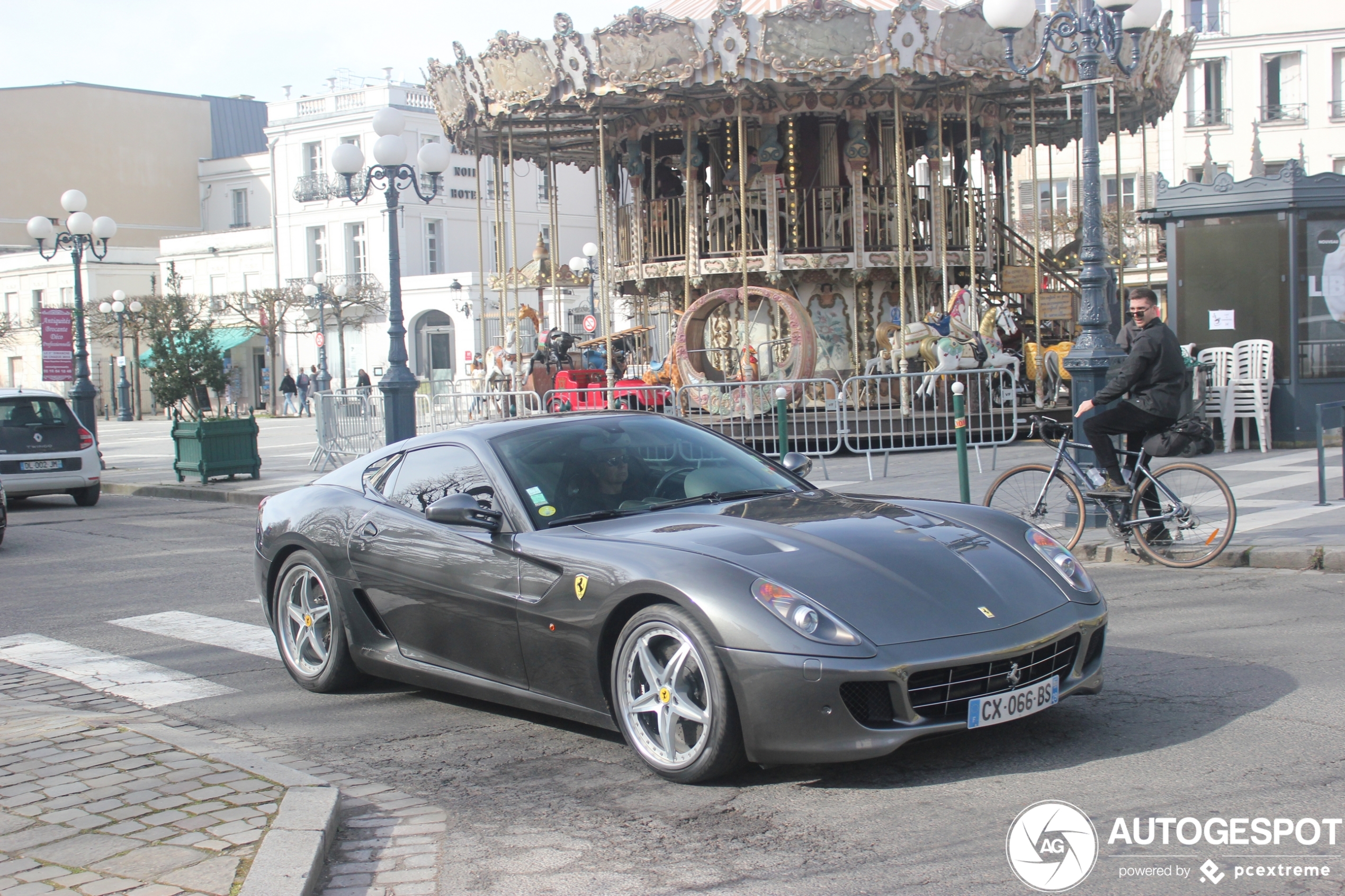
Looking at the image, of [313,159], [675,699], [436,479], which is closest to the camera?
[675,699]

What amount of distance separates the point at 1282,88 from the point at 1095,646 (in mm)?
45420

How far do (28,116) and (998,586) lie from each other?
70521 mm

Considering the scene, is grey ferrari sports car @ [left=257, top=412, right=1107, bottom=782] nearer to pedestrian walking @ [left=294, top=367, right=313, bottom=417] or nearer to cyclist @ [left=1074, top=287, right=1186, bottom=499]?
cyclist @ [left=1074, top=287, right=1186, bottom=499]

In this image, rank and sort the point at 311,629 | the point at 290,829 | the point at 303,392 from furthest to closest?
the point at 303,392
the point at 311,629
the point at 290,829

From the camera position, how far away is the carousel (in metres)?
19.1

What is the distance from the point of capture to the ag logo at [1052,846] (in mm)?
3709

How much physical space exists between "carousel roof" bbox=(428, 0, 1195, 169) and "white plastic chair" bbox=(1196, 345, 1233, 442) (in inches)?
190

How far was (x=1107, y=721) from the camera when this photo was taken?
5.18m

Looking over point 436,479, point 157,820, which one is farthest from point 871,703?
point 436,479

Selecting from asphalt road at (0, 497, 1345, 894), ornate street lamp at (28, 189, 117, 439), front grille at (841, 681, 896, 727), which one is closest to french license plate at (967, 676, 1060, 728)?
asphalt road at (0, 497, 1345, 894)

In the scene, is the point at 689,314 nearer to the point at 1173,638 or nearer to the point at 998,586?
the point at 1173,638

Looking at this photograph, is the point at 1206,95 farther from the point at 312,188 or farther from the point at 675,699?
the point at 675,699

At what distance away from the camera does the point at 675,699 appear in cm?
471

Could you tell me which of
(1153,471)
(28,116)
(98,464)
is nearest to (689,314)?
(98,464)
